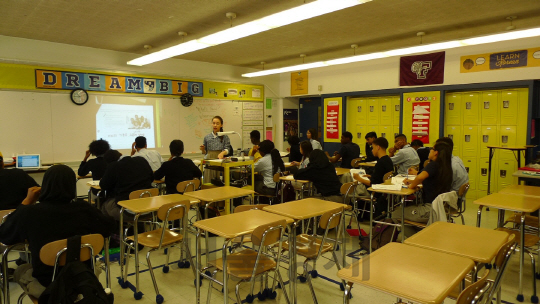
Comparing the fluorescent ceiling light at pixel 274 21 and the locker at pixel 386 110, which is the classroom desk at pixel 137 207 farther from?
the locker at pixel 386 110

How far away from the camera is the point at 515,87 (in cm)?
595

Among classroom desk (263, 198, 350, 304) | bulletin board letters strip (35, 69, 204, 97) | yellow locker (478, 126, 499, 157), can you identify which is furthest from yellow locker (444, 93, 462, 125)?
bulletin board letters strip (35, 69, 204, 97)

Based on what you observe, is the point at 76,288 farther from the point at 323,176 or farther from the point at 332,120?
the point at 332,120

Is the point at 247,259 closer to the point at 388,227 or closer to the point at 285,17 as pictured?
the point at 388,227

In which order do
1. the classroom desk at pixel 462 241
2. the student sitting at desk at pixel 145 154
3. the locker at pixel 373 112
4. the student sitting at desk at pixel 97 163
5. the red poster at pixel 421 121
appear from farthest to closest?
1. the locker at pixel 373 112
2. the red poster at pixel 421 121
3. the student sitting at desk at pixel 145 154
4. the student sitting at desk at pixel 97 163
5. the classroom desk at pixel 462 241

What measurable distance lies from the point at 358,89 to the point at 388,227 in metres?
4.52

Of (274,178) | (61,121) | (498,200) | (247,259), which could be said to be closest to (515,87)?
(498,200)

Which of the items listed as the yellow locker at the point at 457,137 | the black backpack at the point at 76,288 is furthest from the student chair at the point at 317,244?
the yellow locker at the point at 457,137

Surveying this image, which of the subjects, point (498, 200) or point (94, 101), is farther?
point (94, 101)

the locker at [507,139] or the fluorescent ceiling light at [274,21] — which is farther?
the locker at [507,139]

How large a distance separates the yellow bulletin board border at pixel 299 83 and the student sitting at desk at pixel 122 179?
18.8 feet

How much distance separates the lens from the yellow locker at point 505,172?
237 inches

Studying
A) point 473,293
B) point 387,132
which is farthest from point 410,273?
point 387,132

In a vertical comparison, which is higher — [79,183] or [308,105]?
[308,105]
